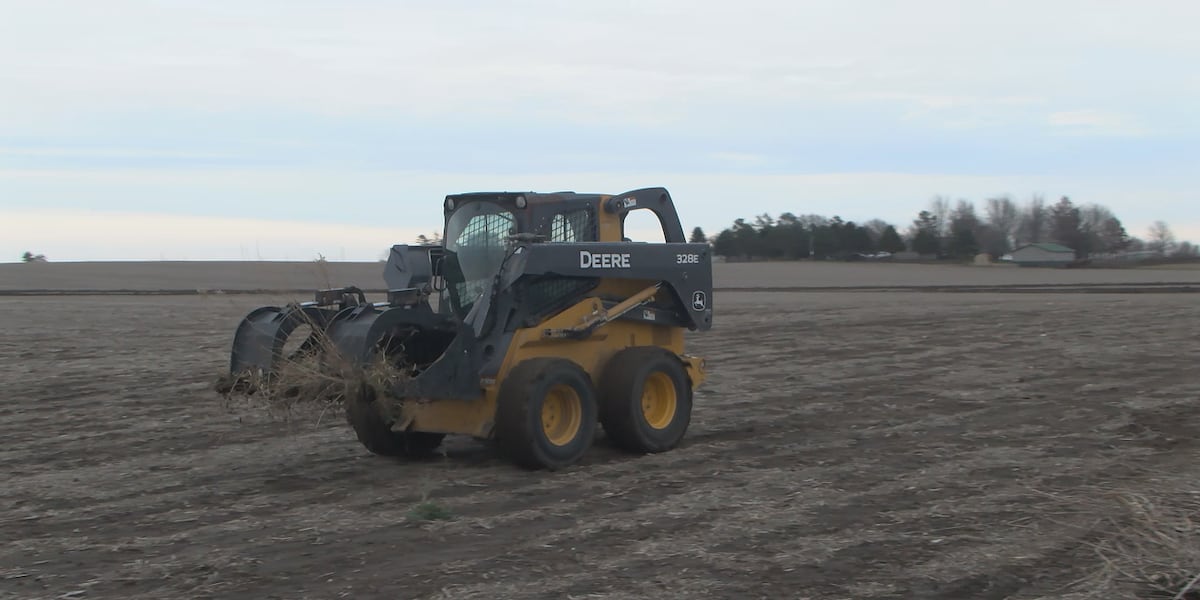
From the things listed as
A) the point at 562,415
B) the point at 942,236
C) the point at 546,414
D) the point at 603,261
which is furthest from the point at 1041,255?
the point at 546,414

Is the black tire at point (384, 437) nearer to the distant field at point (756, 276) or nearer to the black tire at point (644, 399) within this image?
the black tire at point (644, 399)

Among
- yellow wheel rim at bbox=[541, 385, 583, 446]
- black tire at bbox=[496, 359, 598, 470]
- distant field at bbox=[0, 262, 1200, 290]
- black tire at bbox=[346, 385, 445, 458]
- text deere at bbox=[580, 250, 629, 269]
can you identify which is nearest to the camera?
black tire at bbox=[496, 359, 598, 470]

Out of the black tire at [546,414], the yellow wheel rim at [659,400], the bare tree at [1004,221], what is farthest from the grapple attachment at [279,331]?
the bare tree at [1004,221]

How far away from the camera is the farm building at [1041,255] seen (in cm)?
6362

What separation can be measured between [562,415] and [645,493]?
1275mm

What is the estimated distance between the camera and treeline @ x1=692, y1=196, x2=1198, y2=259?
64562mm

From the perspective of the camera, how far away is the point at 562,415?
31.0 ft

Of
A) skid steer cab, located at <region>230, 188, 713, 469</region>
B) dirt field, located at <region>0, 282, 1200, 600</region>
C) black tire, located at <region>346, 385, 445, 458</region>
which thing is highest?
skid steer cab, located at <region>230, 188, 713, 469</region>

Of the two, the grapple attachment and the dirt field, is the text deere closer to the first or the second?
the dirt field

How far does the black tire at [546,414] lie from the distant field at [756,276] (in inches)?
1159

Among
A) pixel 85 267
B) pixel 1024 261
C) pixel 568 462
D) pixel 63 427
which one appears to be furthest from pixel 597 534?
pixel 1024 261

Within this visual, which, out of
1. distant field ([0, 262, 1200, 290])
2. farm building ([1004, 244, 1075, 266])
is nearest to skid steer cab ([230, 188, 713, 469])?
distant field ([0, 262, 1200, 290])

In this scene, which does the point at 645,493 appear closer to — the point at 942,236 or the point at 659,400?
the point at 659,400

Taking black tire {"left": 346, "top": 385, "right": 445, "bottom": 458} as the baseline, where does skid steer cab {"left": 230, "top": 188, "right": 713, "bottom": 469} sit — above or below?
above
